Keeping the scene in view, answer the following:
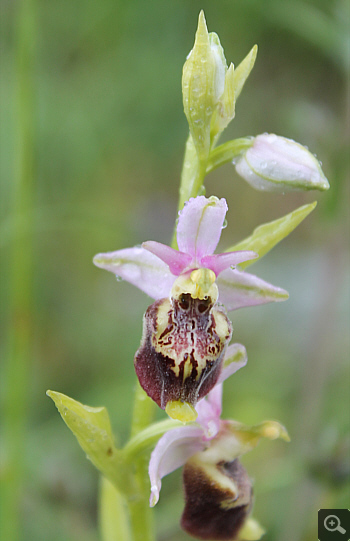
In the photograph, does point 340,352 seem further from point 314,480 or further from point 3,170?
point 3,170

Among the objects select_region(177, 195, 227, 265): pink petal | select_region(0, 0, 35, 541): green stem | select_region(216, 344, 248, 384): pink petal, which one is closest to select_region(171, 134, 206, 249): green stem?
select_region(177, 195, 227, 265): pink petal

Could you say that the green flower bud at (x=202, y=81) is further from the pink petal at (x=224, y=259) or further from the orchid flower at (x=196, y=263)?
the pink petal at (x=224, y=259)

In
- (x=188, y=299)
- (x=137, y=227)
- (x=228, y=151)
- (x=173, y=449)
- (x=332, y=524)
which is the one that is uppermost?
(x=228, y=151)

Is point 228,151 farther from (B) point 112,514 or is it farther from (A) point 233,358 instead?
(B) point 112,514

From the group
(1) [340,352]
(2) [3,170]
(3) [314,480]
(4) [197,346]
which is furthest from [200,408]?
(2) [3,170]

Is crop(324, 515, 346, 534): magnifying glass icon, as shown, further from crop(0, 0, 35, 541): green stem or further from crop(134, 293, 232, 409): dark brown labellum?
crop(0, 0, 35, 541): green stem

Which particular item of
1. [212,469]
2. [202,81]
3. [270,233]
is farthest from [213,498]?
[202,81]

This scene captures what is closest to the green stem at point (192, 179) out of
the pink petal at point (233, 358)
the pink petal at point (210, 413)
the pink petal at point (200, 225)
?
the pink petal at point (200, 225)
